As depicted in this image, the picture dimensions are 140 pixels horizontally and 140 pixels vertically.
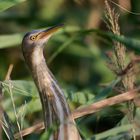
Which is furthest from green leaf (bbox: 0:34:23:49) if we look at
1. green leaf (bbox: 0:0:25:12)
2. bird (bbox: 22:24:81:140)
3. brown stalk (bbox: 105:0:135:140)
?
brown stalk (bbox: 105:0:135:140)

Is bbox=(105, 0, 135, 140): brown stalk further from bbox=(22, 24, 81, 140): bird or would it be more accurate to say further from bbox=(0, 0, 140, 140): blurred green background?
bbox=(0, 0, 140, 140): blurred green background

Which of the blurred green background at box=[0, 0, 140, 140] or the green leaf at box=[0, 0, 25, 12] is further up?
the green leaf at box=[0, 0, 25, 12]

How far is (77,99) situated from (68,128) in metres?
0.49

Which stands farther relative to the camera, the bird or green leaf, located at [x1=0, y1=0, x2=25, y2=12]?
green leaf, located at [x1=0, y1=0, x2=25, y2=12]

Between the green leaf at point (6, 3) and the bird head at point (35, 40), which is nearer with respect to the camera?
the bird head at point (35, 40)

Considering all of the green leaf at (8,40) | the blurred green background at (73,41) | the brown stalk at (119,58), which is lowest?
the blurred green background at (73,41)

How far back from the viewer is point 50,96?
105 inches

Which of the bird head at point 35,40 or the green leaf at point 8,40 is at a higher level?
the bird head at point 35,40

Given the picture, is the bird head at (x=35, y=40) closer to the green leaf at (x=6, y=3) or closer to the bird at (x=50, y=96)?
the bird at (x=50, y=96)

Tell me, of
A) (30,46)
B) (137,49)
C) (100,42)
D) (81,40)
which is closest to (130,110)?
(137,49)

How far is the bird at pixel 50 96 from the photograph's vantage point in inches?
103

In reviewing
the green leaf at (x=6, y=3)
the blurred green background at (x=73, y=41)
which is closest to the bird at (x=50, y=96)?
the green leaf at (x=6, y=3)

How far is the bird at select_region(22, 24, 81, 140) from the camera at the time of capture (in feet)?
8.54

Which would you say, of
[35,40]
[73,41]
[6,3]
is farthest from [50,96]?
[73,41]
